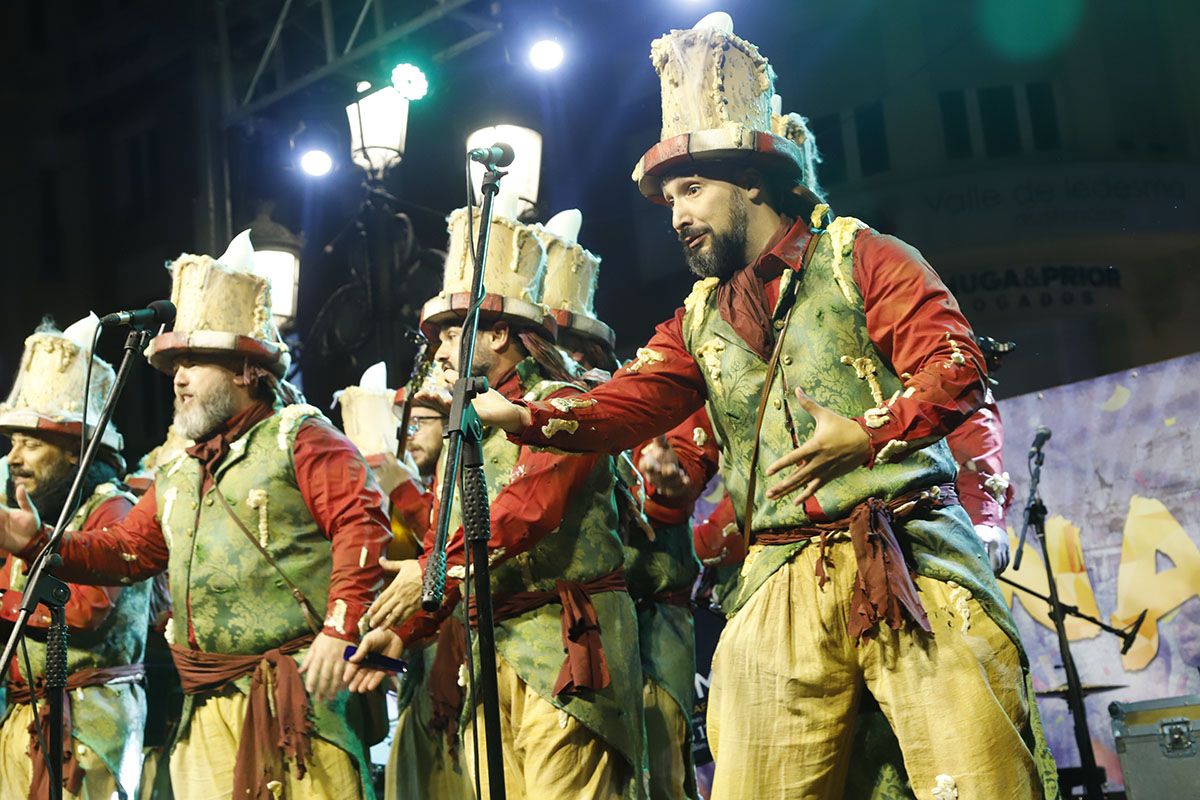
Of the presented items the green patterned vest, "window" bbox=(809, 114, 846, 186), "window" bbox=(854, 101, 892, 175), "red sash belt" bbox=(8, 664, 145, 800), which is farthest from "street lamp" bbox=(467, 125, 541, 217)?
the green patterned vest

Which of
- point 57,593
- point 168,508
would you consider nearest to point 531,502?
point 57,593

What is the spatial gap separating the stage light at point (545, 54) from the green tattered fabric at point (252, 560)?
3.38 m

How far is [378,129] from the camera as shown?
802cm

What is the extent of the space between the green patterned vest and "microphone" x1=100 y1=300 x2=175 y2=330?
3.38 ft

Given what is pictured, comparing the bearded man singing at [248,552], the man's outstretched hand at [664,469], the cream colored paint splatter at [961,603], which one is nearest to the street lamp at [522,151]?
the bearded man singing at [248,552]

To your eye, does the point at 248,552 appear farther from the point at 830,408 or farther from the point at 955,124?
the point at 955,124

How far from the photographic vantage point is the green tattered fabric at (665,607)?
4598 millimetres

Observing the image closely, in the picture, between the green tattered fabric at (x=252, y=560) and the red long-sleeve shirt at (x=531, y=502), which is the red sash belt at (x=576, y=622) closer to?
the red long-sleeve shirt at (x=531, y=502)

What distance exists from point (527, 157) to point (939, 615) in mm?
5195

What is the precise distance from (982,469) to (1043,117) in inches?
132

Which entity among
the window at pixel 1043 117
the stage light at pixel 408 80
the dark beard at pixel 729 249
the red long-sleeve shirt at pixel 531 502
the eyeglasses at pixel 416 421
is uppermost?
the stage light at pixel 408 80

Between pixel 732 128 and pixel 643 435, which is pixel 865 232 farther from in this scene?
pixel 643 435

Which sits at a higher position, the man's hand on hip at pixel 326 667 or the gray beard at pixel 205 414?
the gray beard at pixel 205 414

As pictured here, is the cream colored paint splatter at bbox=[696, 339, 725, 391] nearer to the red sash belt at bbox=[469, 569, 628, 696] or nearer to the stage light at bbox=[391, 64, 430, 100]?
the red sash belt at bbox=[469, 569, 628, 696]
